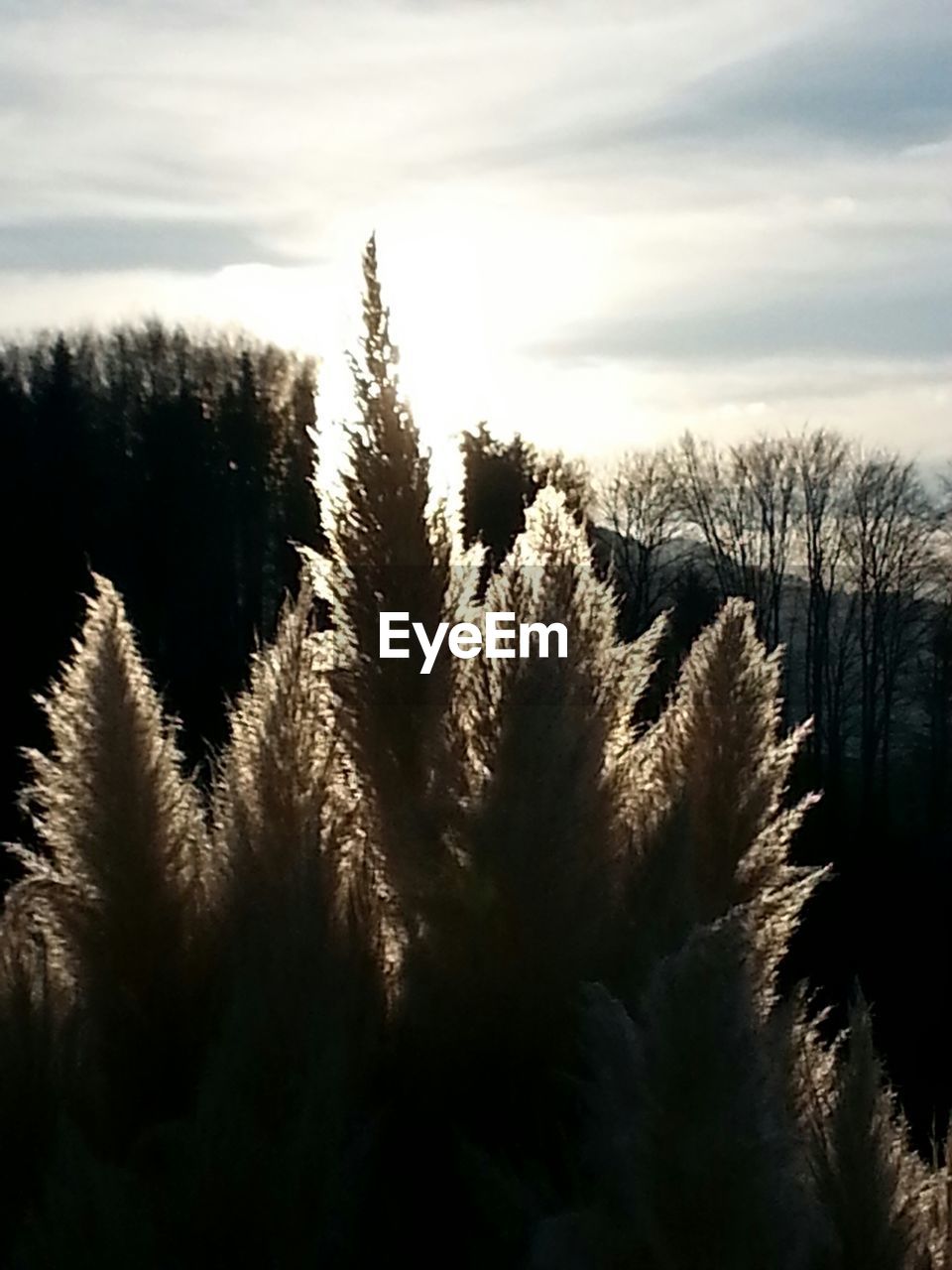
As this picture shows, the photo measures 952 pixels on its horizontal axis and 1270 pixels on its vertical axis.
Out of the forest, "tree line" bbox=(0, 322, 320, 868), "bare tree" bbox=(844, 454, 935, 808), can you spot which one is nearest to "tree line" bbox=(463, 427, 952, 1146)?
"bare tree" bbox=(844, 454, 935, 808)

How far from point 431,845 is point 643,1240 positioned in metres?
0.92

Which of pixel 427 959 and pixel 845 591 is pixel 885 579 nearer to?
pixel 845 591

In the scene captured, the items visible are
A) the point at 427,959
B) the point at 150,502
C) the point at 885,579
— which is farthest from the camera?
the point at 885,579

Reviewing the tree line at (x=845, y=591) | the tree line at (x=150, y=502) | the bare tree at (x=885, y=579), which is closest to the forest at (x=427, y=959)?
the tree line at (x=150, y=502)

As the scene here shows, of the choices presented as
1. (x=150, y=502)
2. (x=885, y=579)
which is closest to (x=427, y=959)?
(x=150, y=502)

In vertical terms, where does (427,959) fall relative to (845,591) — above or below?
below

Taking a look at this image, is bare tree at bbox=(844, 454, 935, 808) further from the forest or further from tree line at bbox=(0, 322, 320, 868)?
the forest

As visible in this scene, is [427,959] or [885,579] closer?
[427,959]

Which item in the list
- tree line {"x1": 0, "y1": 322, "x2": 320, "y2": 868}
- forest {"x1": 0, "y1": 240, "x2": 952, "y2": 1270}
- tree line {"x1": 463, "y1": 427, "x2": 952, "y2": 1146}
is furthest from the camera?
tree line {"x1": 463, "y1": 427, "x2": 952, "y2": 1146}

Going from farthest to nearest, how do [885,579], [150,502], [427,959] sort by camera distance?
[885,579], [150,502], [427,959]

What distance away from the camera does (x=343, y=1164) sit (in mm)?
2020

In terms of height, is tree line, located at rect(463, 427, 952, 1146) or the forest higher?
tree line, located at rect(463, 427, 952, 1146)

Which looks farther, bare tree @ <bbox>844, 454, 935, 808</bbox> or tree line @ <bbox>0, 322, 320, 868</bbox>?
bare tree @ <bbox>844, 454, 935, 808</bbox>

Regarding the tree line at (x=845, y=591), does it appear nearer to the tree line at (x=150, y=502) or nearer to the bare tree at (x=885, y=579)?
the bare tree at (x=885, y=579)
